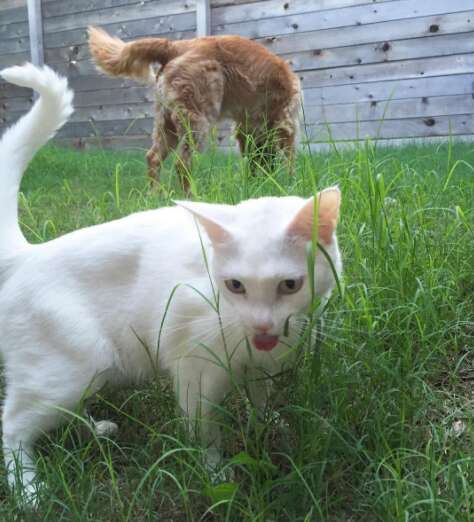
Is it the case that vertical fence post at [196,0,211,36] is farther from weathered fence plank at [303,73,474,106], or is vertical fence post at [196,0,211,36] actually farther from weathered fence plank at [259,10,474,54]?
weathered fence plank at [303,73,474,106]

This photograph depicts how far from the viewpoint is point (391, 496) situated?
3.81ft

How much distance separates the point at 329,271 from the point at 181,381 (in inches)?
16.9

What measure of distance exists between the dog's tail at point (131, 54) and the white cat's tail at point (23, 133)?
2.69 m

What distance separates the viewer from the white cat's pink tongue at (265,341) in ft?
4.14

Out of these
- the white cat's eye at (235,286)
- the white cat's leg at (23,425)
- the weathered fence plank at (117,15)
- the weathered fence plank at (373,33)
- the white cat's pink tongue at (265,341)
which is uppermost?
the weathered fence plank at (117,15)

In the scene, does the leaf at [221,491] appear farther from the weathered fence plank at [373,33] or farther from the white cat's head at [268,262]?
the weathered fence plank at [373,33]

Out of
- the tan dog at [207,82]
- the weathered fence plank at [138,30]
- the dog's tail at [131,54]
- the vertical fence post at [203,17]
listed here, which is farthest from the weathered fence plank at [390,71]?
the dog's tail at [131,54]

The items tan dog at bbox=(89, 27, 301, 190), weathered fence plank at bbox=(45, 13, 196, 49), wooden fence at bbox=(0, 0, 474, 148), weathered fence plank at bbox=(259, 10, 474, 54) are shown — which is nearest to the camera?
tan dog at bbox=(89, 27, 301, 190)

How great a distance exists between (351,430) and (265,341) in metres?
0.31

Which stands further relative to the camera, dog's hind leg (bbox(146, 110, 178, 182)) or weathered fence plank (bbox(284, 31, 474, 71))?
weathered fence plank (bbox(284, 31, 474, 71))

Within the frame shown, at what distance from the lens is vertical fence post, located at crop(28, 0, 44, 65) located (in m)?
8.70

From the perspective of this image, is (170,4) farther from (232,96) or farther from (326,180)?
(326,180)

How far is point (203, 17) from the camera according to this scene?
7.09 m

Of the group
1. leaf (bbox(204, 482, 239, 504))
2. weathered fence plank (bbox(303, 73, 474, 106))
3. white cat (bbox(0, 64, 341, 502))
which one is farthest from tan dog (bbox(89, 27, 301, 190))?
leaf (bbox(204, 482, 239, 504))
